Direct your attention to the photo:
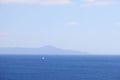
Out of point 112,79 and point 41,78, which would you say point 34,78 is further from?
point 112,79

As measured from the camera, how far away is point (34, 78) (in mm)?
55344

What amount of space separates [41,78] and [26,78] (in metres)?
2.40

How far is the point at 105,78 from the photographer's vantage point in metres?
55.4

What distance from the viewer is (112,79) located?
176 ft

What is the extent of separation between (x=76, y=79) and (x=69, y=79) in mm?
1299

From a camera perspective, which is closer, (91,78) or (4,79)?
(4,79)

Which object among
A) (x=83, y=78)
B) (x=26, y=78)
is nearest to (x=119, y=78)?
(x=83, y=78)

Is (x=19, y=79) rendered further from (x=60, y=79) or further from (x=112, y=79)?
(x=112, y=79)

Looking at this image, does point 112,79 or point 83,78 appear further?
point 83,78

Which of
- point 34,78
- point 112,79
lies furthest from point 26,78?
point 112,79

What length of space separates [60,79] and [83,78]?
190 inches

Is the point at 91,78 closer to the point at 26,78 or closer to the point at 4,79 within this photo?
the point at 26,78

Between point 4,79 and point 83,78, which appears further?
point 83,78

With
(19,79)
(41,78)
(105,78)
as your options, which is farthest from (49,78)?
(105,78)
